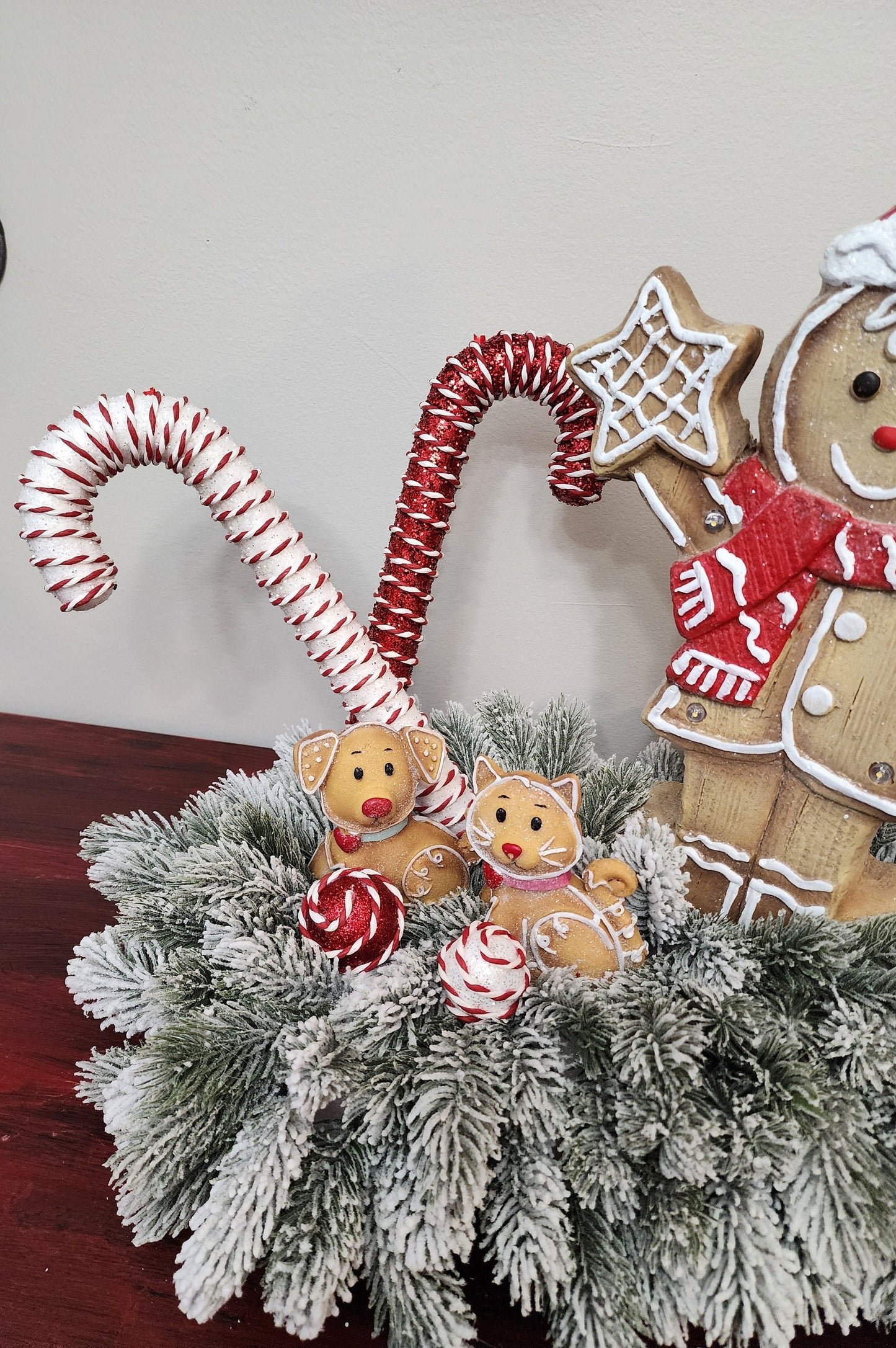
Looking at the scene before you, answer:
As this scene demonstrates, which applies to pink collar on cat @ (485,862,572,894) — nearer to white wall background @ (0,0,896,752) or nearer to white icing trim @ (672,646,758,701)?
white icing trim @ (672,646,758,701)

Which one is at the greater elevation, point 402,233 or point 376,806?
point 402,233

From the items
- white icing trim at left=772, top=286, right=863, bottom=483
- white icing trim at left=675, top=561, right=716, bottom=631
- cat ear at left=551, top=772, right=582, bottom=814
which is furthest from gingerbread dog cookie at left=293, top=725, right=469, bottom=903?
white icing trim at left=772, top=286, right=863, bottom=483

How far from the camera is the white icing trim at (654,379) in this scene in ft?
1.79

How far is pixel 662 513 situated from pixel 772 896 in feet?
1.02

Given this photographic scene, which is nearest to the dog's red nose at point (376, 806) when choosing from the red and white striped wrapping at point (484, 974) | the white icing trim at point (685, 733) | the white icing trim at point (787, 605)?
the red and white striped wrapping at point (484, 974)

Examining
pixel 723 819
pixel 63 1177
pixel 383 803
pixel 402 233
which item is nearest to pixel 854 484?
pixel 723 819

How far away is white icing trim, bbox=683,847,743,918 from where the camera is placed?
0.62 m

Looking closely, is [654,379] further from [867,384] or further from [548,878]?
[548,878]

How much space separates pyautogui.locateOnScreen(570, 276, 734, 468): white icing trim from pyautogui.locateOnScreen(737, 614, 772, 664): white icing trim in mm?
115

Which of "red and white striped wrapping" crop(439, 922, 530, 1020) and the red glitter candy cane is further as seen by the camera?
the red glitter candy cane

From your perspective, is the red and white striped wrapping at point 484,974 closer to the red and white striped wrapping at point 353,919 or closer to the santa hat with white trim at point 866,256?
the red and white striped wrapping at point 353,919

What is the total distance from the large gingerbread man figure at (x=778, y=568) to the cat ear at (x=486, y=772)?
14 cm

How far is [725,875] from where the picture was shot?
0.62 metres

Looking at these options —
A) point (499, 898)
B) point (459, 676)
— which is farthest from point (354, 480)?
point (499, 898)
